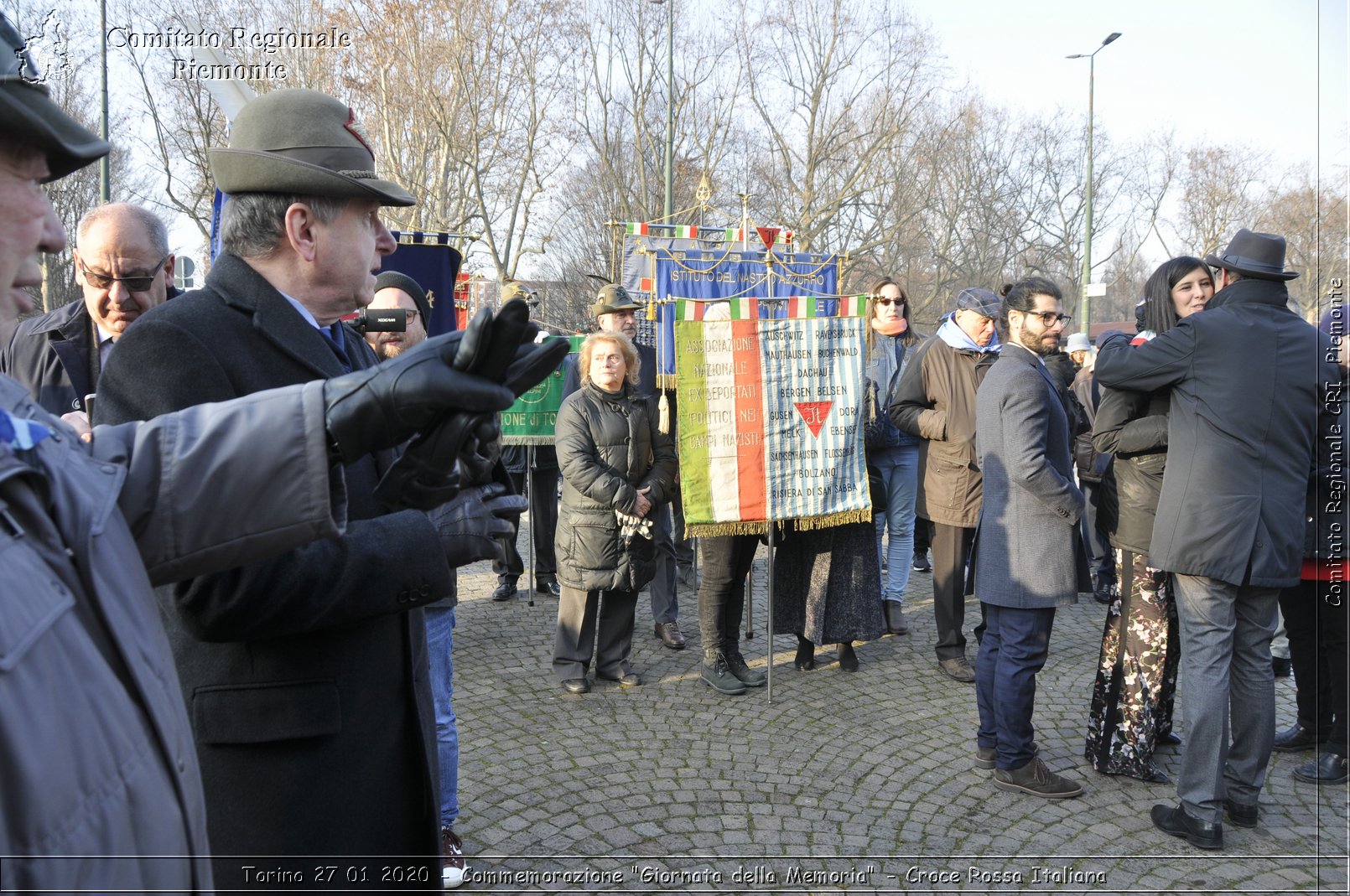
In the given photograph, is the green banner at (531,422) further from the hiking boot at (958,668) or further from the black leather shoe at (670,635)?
the hiking boot at (958,668)

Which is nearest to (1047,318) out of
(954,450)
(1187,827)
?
(954,450)

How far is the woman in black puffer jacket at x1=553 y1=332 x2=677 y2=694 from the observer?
5098 mm

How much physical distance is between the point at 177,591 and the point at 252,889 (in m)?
0.57

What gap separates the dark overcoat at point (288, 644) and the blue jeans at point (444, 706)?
155 centimetres

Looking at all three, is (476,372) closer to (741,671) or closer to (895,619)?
(741,671)

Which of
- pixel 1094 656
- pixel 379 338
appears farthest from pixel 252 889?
pixel 1094 656

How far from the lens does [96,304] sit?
9.73ft

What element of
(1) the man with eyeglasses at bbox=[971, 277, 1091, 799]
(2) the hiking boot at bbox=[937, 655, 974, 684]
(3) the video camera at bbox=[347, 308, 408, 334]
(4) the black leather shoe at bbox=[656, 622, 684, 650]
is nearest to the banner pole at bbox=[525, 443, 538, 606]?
(4) the black leather shoe at bbox=[656, 622, 684, 650]

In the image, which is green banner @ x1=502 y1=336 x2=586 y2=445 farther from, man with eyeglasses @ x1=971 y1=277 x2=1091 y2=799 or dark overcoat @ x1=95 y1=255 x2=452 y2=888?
dark overcoat @ x1=95 y1=255 x2=452 y2=888

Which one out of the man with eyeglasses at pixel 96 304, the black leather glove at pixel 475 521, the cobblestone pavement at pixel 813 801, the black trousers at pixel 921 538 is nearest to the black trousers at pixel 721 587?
the cobblestone pavement at pixel 813 801

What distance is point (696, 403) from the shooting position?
5074 mm

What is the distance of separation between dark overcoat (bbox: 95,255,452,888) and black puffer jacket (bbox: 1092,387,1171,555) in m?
3.33

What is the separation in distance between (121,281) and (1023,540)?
3689 mm

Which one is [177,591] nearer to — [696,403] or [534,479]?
[696,403]
